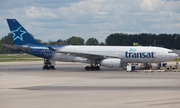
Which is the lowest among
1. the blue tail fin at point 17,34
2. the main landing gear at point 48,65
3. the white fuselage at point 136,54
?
the main landing gear at point 48,65

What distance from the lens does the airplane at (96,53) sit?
41.8 meters

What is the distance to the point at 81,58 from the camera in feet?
145

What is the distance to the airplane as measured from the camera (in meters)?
41.8

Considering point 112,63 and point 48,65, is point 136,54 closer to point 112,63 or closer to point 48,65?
point 112,63

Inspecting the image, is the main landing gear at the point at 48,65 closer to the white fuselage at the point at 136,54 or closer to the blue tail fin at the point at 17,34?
the white fuselage at the point at 136,54

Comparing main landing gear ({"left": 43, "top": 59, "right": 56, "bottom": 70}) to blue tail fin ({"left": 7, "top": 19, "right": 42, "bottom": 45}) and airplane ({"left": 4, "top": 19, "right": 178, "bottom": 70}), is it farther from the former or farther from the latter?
blue tail fin ({"left": 7, "top": 19, "right": 42, "bottom": 45})

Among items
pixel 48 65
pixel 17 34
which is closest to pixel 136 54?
pixel 48 65

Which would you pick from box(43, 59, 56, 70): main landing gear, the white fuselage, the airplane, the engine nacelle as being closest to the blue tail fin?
the airplane

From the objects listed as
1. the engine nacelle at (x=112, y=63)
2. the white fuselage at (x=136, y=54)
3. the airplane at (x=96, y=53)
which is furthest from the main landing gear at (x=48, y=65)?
the engine nacelle at (x=112, y=63)

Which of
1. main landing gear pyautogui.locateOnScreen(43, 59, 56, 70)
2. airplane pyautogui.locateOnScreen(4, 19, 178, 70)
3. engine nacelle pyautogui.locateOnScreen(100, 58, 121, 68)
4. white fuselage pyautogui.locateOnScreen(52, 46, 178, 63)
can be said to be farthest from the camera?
main landing gear pyautogui.locateOnScreen(43, 59, 56, 70)
